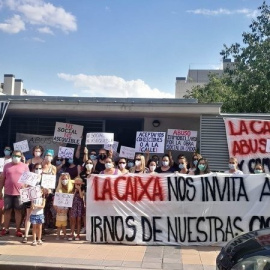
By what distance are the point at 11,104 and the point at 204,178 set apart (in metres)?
5.82

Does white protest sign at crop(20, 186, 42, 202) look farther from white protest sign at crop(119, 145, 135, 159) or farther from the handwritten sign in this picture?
white protest sign at crop(119, 145, 135, 159)

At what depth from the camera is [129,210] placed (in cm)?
768

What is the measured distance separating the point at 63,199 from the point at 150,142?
319cm

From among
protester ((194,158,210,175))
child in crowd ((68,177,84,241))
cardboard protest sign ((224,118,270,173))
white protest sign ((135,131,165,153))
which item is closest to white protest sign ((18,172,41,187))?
child in crowd ((68,177,84,241))

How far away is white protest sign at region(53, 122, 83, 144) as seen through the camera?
11.0 m

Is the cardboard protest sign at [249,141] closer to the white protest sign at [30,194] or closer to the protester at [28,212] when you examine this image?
the protester at [28,212]

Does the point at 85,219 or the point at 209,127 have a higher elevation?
the point at 209,127

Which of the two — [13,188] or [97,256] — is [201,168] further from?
[13,188]

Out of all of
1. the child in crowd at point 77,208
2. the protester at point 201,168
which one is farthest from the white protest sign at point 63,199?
the protester at point 201,168

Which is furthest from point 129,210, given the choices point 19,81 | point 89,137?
point 19,81

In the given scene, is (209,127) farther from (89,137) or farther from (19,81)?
(19,81)

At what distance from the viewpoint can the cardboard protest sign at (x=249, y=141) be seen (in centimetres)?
953

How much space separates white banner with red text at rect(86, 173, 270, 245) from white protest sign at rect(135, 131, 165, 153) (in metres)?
2.19

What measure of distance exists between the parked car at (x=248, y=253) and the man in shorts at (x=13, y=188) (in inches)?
195
